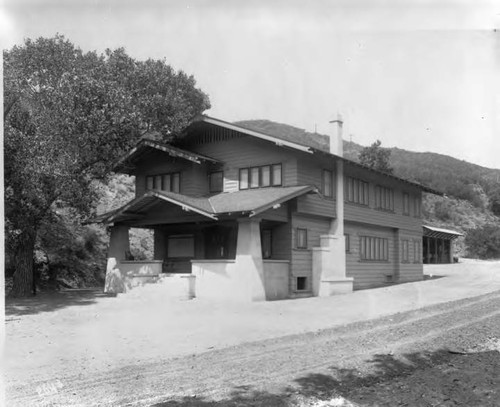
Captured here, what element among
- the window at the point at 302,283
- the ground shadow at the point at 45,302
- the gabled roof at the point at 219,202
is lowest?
the ground shadow at the point at 45,302

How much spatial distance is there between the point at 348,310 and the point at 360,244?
31.2 feet

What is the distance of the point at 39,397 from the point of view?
7465mm

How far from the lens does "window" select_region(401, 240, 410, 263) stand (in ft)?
98.4

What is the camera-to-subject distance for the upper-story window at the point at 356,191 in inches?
993

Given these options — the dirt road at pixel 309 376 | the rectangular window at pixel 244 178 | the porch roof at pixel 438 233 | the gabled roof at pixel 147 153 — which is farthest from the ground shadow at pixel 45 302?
the porch roof at pixel 438 233

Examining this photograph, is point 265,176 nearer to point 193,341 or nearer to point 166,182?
point 166,182

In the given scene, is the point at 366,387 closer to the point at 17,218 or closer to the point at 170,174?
the point at 17,218

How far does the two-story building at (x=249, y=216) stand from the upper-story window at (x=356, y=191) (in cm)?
5

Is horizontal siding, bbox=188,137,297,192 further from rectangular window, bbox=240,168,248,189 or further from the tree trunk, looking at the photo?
the tree trunk

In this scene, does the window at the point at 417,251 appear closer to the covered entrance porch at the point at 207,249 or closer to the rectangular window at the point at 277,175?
the covered entrance porch at the point at 207,249

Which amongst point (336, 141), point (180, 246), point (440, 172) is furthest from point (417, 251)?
point (440, 172)

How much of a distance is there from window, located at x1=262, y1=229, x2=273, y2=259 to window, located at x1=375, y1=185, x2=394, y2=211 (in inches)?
297

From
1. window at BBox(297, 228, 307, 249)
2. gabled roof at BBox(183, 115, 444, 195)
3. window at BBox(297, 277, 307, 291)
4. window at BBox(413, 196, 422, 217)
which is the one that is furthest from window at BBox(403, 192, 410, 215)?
window at BBox(297, 277, 307, 291)

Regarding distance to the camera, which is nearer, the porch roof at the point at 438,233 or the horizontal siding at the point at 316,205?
the horizontal siding at the point at 316,205
